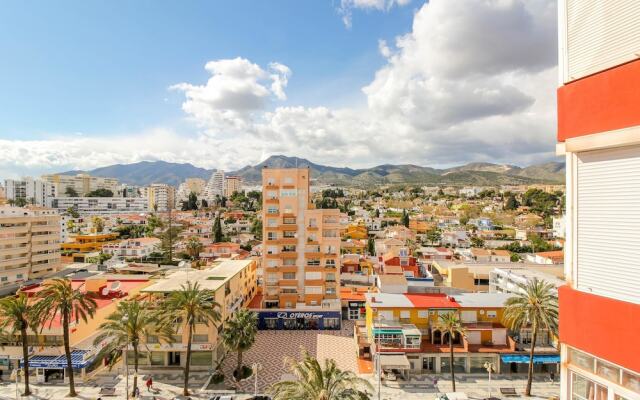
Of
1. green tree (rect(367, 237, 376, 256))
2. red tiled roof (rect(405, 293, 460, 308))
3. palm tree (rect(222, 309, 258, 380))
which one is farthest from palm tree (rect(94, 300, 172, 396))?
green tree (rect(367, 237, 376, 256))

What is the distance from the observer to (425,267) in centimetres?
7462

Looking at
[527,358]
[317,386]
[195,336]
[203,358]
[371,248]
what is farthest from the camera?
[371,248]

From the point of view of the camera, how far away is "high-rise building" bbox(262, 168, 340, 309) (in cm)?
5072

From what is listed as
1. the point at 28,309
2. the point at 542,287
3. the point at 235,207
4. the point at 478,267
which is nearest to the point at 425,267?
the point at 478,267

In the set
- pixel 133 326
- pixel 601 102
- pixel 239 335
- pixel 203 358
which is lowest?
pixel 203 358

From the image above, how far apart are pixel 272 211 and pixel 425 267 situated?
129ft

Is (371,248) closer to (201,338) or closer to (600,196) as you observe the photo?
(201,338)

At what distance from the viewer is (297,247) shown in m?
51.4

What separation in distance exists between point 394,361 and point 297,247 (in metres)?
22.3

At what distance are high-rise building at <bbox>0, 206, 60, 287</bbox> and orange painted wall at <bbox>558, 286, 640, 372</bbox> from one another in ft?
274

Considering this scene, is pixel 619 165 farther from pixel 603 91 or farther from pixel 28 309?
pixel 28 309

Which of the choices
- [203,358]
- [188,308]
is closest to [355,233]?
[203,358]

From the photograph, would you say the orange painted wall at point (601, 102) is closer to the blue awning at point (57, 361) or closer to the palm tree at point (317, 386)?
the palm tree at point (317, 386)

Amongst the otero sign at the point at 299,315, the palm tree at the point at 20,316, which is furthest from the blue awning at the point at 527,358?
the palm tree at the point at 20,316
